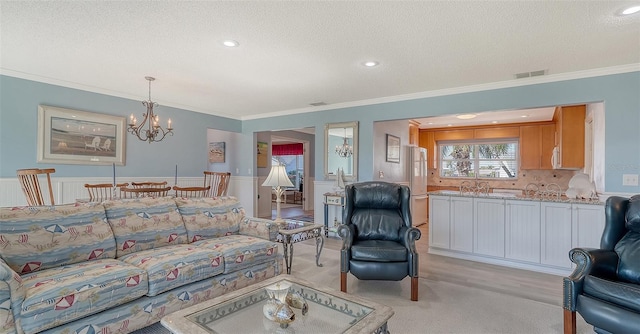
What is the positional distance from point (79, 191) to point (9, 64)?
1825 millimetres

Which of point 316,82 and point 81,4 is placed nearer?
point 81,4

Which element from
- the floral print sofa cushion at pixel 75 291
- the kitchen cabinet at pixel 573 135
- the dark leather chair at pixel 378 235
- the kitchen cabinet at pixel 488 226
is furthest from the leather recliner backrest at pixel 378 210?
the kitchen cabinet at pixel 573 135

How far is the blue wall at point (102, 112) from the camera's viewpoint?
3898 mm

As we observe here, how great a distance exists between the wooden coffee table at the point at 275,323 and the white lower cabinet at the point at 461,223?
2900 millimetres

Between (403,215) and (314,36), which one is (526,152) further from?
(314,36)

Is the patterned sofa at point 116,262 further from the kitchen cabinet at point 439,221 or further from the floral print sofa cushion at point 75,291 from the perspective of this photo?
the kitchen cabinet at point 439,221

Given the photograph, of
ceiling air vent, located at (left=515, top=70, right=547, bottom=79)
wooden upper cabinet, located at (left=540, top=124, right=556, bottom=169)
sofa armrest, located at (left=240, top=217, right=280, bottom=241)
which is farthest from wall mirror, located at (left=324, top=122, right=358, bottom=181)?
wooden upper cabinet, located at (left=540, top=124, right=556, bottom=169)

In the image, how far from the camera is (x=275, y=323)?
5.65 feet

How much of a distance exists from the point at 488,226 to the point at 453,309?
1875mm

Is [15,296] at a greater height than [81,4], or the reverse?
[81,4]

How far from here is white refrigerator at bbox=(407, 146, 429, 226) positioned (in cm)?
636

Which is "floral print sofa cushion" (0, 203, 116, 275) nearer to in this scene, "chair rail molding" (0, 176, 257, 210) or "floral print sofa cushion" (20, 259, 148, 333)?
"floral print sofa cushion" (20, 259, 148, 333)

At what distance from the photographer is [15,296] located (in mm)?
1663

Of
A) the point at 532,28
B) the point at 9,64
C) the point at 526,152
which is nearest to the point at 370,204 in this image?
the point at 532,28
